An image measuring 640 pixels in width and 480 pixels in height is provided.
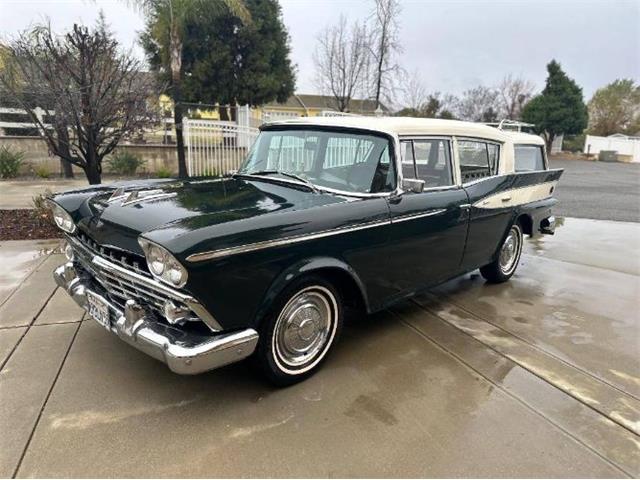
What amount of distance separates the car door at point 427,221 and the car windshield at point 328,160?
207 mm

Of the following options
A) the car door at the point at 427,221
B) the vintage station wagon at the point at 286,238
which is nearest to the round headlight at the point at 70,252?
the vintage station wagon at the point at 286,238

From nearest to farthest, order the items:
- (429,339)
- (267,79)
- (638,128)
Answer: (429,339) < (267,79) < (638,128)

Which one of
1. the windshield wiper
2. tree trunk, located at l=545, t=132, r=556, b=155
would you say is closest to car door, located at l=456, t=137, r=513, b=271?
the windshield wiper

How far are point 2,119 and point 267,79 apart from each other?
332 inches

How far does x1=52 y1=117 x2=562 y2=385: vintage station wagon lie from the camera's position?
2.50 m

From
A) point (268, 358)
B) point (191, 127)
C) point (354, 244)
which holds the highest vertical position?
point (191, 127)

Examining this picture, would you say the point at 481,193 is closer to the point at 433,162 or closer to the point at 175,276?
the point at 433,162

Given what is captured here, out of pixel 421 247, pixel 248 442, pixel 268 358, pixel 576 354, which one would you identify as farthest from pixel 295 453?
pixel 576 354

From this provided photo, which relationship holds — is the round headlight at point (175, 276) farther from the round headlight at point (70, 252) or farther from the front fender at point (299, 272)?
the round headlight at point (70, 252)

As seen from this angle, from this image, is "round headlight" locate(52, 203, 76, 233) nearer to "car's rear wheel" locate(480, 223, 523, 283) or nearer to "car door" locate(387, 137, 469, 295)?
"car door" locate(387, 137, 469, 295)

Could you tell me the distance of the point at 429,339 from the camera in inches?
148

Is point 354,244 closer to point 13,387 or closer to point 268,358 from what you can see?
point 268,358

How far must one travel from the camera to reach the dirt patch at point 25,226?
6270 millimetres

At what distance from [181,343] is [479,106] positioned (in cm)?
3971
